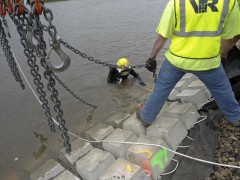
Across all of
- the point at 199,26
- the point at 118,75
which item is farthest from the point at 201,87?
the point at 118,75

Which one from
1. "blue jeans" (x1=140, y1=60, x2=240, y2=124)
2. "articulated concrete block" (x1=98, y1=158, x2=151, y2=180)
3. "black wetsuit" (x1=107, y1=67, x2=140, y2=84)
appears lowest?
"black wetsuit" (x1=107, y1=67, x2=140, y2=84)

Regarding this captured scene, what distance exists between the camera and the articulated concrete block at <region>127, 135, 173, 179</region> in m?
2.98

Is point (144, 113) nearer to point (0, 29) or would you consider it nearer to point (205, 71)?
point (205, 71)

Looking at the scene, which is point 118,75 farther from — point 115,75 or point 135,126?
point 135,126

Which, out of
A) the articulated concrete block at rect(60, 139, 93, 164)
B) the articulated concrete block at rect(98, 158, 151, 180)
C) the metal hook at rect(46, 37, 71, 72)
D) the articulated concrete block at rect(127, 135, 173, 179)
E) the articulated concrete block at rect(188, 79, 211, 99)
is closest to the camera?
the metal hook at rect(46, 37, 71, 72)

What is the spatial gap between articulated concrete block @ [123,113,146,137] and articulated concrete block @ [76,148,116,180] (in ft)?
2.09

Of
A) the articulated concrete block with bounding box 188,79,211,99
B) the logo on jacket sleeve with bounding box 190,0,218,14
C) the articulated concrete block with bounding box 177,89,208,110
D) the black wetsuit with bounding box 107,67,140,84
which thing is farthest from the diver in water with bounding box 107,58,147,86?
the logo on jacket sleeve with bounding box 190,0,218,14

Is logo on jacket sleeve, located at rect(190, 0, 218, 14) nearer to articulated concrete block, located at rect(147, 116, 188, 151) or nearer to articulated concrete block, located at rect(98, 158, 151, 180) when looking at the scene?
articulated concrete block, located at rect(147, 116, 188, 151)

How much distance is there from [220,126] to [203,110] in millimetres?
341

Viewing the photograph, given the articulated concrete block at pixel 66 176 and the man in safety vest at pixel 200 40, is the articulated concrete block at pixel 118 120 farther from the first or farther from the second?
the articulated concrete block at pixel 66 176

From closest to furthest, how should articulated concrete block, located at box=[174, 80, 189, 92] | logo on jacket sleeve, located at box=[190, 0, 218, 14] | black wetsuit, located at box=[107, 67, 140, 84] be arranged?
1. logo on jacket sleeve, located at box=[190, 0, 218, 14]
2. articulated concrete block, located at box=[174, 80, 189, 92]
3. black wetsuit, located at box=[107, 67, 140, 84]

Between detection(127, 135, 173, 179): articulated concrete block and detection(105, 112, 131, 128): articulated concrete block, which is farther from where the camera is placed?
detection(105, 112, 131, 128): articulated concrete block

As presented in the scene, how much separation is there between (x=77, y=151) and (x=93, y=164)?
490 mm

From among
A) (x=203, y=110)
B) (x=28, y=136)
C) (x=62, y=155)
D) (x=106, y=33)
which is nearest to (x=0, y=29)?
(x=62, y=155)
